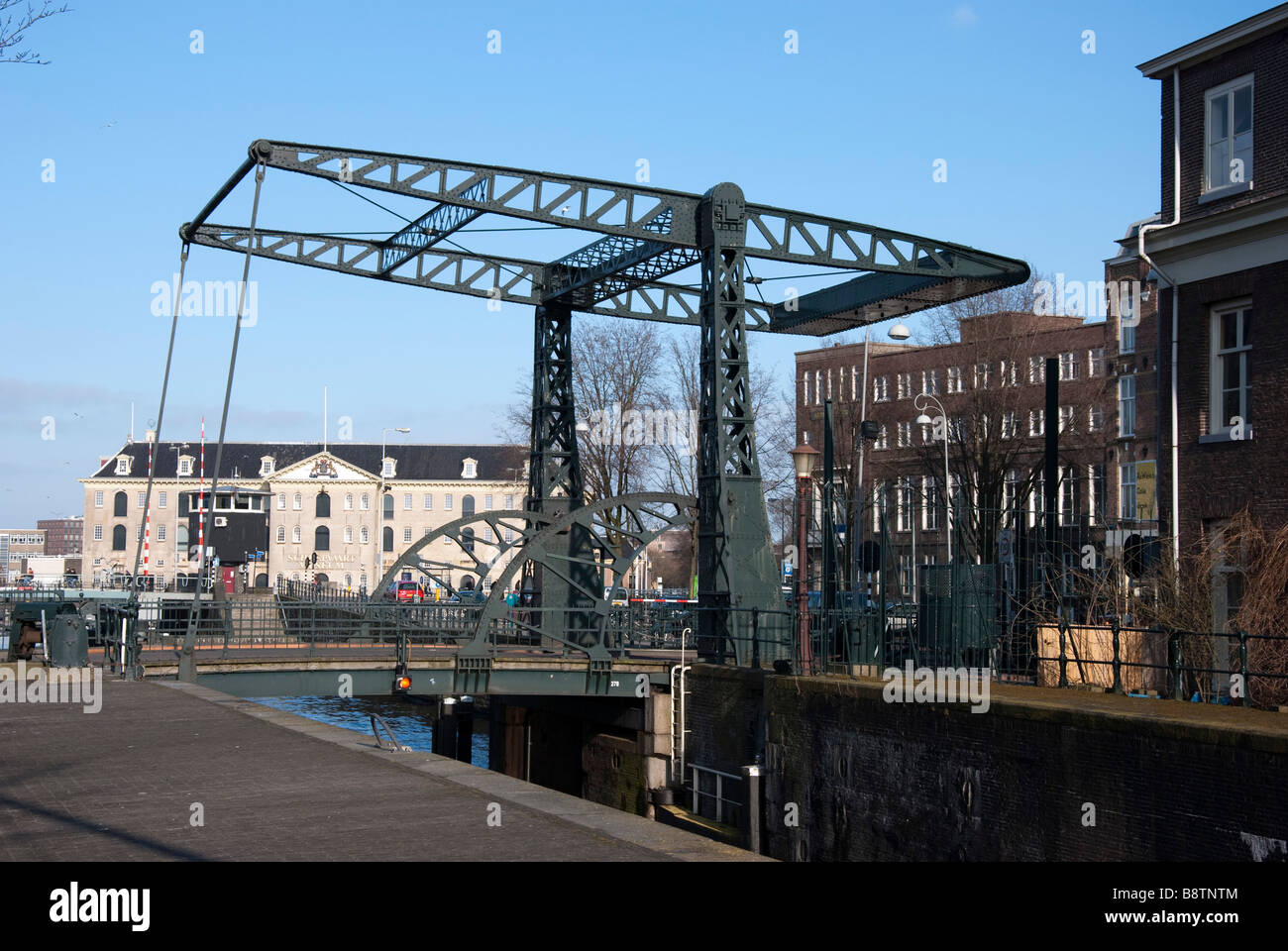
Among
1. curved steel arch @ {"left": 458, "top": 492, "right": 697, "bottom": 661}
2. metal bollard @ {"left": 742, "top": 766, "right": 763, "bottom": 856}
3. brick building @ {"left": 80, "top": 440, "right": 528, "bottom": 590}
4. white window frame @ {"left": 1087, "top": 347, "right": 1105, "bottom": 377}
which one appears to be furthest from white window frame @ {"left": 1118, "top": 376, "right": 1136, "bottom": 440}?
brick building @ {"left": 80, "top": 440, "right": 528, "bottom": 590}

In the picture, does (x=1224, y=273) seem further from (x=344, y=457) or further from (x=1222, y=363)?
(x=344, y=457)

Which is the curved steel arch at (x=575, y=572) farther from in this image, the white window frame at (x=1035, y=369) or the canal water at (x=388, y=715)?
the white window frame at (x=1035, y=369)

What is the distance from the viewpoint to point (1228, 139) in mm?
19297

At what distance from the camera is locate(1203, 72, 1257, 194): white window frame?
740 inches

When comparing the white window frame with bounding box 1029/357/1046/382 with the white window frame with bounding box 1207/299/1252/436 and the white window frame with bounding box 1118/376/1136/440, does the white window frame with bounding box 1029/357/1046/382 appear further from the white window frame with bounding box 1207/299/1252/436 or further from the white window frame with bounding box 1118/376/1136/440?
the white window frame with bounding box 1207/299/1252/436

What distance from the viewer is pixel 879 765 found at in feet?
53.5

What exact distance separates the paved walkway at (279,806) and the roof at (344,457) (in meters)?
101

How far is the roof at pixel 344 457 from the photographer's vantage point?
4451 inches

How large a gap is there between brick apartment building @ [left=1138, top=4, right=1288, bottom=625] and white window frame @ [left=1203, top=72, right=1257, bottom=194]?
20 mm

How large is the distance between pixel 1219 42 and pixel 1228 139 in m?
1.36

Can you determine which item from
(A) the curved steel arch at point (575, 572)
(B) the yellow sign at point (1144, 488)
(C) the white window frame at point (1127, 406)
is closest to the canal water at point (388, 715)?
(A) the curved steel arch at point (575, 572)

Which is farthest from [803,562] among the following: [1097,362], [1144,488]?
[1097,362]
